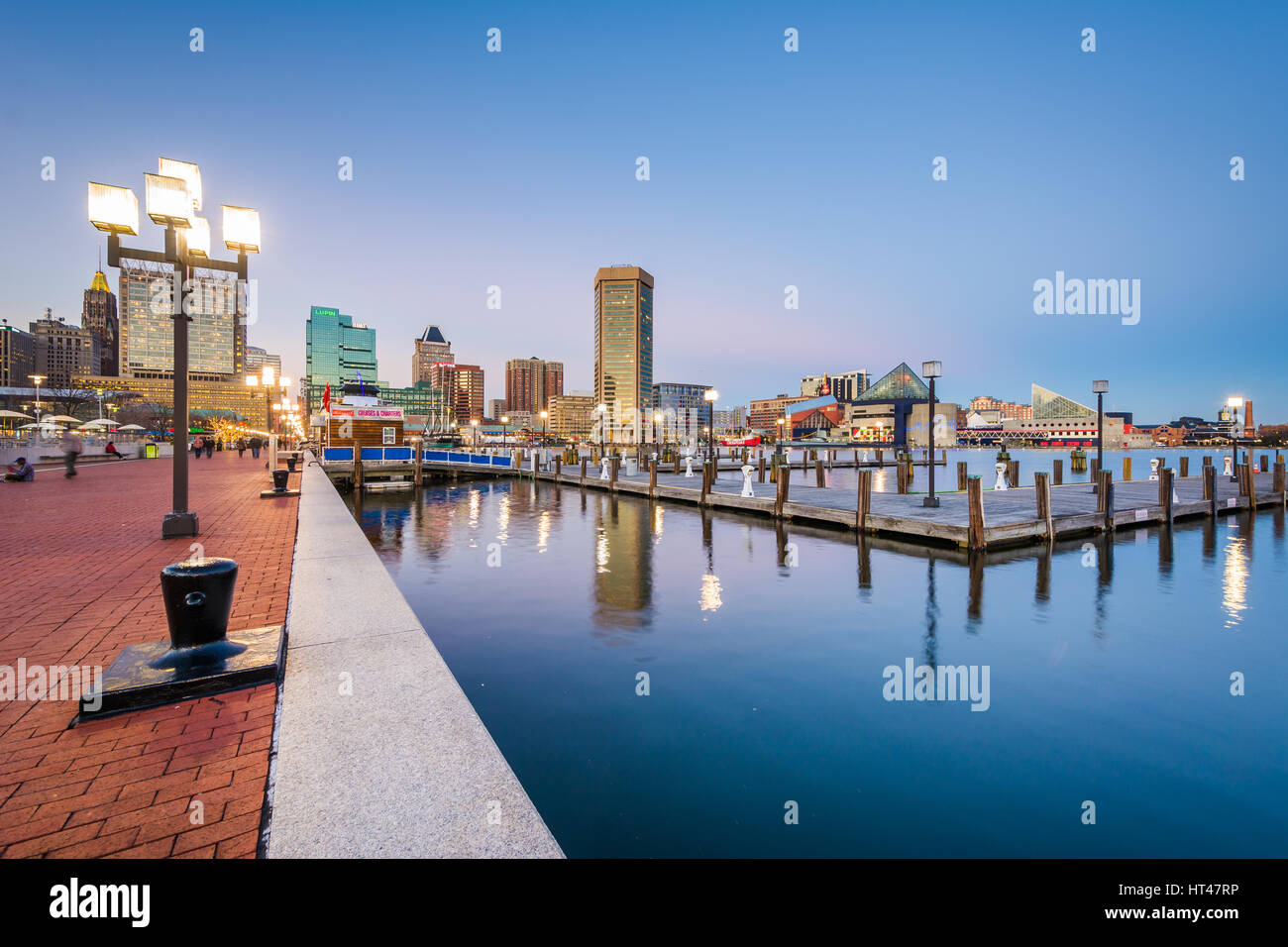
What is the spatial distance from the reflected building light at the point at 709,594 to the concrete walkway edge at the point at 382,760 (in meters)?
5.15

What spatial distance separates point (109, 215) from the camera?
8922 mm

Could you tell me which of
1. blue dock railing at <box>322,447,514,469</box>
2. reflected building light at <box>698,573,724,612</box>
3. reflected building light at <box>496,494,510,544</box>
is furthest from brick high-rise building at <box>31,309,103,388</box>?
reflected building light at <box>698,573,724,612</box>

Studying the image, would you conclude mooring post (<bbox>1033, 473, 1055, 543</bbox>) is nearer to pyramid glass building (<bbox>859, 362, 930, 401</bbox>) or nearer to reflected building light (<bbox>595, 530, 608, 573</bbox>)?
reflected building light (<bbox>595, 530, 608, 573</bbox>)

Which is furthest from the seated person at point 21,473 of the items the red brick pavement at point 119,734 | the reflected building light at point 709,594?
the reflected building light at point 709,594

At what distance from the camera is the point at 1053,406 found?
135125 millimetres

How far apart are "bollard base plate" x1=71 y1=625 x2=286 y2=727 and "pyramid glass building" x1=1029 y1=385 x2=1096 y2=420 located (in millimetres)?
147971

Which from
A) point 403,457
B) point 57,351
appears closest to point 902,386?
point 403,457

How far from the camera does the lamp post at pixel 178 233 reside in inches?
353

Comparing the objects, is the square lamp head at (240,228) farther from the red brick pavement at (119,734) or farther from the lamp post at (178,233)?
the red brick pavement at (119,734)

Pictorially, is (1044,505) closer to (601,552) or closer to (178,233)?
(601,552)

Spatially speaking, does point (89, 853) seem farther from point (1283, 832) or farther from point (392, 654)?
point (1283, 832)

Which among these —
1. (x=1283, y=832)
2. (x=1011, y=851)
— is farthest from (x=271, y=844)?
(x=1283, y=832)

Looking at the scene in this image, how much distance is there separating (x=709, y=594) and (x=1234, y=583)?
426 inches
